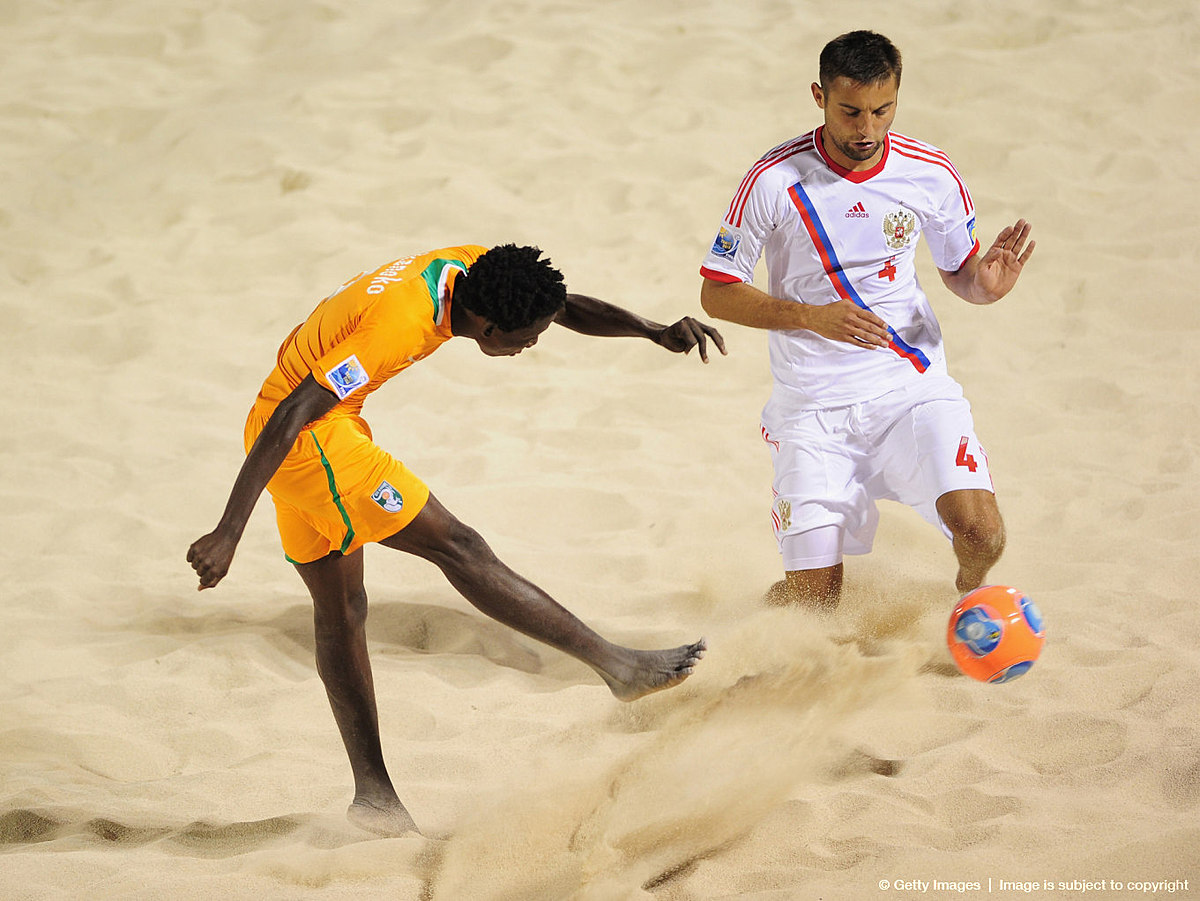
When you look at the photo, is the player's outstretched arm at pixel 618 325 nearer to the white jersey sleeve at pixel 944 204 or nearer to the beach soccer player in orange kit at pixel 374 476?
the beach soccer player in orange kit at pixel 374 476

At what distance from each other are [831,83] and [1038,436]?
2.45 meters

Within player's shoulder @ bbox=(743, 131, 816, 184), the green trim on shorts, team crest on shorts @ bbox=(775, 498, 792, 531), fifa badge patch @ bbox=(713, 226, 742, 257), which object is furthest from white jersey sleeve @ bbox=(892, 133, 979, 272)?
the green trim on shorts

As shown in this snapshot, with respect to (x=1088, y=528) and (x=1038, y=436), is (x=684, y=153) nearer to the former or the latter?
(x=1038, y=436)

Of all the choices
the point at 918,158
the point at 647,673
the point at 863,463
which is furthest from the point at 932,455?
the point at 647,673

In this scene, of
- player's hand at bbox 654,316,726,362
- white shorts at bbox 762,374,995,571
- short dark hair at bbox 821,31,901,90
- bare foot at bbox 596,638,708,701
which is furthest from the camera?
white shorts at bbox 762,374,995,571

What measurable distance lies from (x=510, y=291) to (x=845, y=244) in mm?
1204

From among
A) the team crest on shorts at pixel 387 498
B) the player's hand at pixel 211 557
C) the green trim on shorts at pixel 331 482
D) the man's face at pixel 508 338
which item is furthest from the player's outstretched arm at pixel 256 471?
the man's face at pixel 508 338

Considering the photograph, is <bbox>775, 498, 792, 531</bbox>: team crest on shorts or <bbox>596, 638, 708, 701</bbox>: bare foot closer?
<bbox>596, 638, 708, 701</bbox>: bare foot

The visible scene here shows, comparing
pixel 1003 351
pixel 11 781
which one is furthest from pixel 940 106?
pixel 11 781

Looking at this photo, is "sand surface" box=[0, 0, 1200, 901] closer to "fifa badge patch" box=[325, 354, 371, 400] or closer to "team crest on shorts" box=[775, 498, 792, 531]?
"team crest on shorts" box=[775, 498, 792, 531]

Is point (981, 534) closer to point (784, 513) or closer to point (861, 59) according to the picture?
point (784, 513)

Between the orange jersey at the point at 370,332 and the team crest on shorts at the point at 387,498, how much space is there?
23cm

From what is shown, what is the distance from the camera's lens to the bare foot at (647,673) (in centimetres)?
304

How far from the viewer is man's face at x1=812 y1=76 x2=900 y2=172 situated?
3.28 meters
